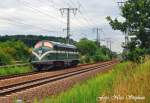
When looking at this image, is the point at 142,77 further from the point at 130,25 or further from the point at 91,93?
the point at 130,25

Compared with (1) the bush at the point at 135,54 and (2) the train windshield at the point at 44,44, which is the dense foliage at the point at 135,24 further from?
(2) the train windshield at the point at 44,44

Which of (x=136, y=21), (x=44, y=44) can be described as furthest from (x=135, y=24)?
(x=44, y=44)

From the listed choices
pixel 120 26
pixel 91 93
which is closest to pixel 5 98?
pixel 91 93

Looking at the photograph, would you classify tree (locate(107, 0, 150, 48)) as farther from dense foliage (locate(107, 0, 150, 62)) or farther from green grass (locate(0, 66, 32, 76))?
green grass (locate(0, 66, 32, 76))

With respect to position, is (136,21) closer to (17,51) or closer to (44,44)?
(44,44)

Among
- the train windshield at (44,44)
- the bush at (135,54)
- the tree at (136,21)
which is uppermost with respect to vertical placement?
the tree at (136,21)

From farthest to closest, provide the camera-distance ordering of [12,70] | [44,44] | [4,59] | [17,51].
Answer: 1. [17,51]
2. [4,59]
3. [44,44]
4. [12,70]

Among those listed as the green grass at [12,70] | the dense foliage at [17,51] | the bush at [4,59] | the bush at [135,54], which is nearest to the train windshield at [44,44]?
the green grass at [12,70]

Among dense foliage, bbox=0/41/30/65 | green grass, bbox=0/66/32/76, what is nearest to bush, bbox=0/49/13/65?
green grass, bbox=0/66/32/76

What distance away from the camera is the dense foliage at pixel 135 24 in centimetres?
2923

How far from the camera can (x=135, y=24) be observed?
30047 millimetres

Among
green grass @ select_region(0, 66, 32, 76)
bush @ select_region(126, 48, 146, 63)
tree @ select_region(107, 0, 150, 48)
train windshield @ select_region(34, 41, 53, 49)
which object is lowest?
green grass @ select_region(0, 66, 32, 76)

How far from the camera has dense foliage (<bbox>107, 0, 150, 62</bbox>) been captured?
95.9 feet

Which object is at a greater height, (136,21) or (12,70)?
(136,21)
